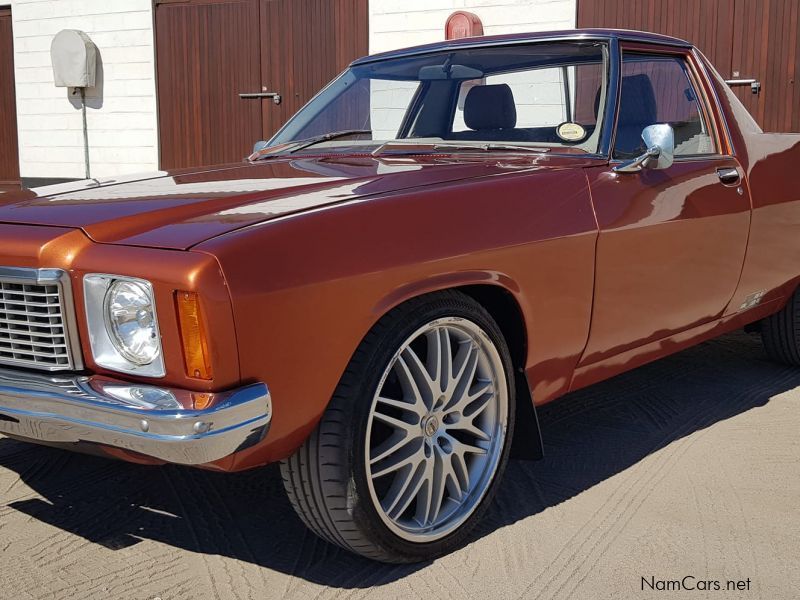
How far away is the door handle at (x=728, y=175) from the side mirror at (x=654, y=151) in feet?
1.77

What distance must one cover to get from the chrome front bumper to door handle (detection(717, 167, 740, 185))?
2327 millimetres

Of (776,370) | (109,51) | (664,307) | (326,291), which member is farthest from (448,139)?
(109,51)

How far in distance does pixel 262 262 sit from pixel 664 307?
5.70 feet

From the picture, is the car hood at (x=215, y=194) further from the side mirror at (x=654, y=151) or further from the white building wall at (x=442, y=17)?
the white building wall at (x=442, y=17)

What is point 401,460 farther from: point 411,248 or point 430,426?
point 411,248

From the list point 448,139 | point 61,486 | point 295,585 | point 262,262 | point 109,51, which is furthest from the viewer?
point 109,51

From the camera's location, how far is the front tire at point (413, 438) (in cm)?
241

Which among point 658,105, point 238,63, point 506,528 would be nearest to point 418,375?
point 506,528

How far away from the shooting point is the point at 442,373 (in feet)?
8.98

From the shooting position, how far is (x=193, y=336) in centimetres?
217

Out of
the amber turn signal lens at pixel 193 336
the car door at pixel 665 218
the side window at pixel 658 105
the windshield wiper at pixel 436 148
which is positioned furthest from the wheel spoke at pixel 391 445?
the side window at pixel 658 105

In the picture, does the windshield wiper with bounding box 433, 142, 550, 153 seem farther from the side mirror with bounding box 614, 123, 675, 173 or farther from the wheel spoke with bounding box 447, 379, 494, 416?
the wheel spoke with bounding box 447, 379, 494, 416

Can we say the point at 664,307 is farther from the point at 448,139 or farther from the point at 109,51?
the point at 109,51

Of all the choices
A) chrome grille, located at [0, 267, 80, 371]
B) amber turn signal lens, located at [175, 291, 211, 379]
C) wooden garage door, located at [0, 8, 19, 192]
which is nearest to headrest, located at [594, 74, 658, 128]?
amber turn signal lens, located at [175, 291, 211, 379]
